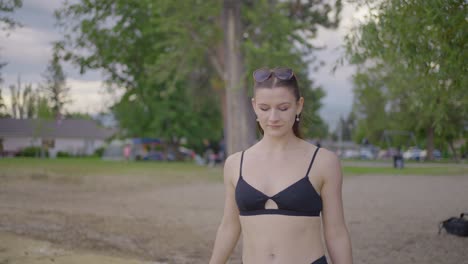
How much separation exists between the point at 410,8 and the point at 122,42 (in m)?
25.9

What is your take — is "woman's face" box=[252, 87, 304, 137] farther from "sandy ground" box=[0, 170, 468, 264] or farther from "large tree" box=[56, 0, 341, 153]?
"large tree" box=[56, 0, 341, 153]

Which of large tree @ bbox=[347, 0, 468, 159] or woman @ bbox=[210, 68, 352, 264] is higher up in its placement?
large tree @ bbox=[347, 0, 468, 159]

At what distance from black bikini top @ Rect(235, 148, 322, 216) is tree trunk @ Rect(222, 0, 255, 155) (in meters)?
24.5

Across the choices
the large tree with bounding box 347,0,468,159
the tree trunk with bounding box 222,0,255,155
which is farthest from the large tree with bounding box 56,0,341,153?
the large tree with bounding box 347,0,468,159

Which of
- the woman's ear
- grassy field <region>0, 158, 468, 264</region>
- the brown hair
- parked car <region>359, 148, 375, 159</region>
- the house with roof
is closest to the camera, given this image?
the brown hair

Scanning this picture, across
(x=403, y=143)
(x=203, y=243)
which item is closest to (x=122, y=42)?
(x=203, y=243)

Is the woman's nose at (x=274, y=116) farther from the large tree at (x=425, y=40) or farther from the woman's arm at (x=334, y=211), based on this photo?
the large tree at (x=425, y=40)

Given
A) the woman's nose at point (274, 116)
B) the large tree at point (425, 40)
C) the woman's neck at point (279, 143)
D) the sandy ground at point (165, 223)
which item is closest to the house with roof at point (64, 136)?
the sandy ground at point (165, 223)

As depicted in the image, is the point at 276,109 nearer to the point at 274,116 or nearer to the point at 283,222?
the point at 274,116

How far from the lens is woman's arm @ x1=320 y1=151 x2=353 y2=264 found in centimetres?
272

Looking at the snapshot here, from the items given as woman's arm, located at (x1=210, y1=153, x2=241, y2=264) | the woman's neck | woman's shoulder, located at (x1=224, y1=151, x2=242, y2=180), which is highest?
the woman's neck

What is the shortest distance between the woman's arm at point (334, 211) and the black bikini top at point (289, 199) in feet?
0.16

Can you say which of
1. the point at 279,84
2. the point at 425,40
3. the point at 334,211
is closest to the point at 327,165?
the point at 334,211

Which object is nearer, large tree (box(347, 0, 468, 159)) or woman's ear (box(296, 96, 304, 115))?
woman's ear (box(296, 96, 304, 115))
